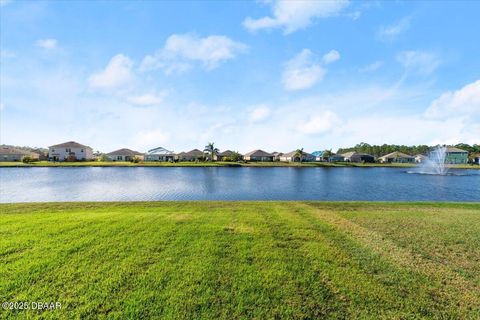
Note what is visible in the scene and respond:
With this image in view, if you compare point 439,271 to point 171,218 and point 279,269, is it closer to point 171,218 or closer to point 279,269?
point 279,269

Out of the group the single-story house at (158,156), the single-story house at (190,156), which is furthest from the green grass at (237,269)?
the single-story house at (158,156)

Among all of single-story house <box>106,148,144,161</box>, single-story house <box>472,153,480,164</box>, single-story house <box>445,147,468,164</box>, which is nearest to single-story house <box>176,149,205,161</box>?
single-story house <box>106,148,144,161</box>

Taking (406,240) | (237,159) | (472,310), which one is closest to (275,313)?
(472,310)

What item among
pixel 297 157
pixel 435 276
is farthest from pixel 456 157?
pixel 435 276

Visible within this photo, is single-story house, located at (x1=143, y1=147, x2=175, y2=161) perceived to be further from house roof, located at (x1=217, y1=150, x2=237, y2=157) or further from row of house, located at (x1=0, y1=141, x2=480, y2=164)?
house roof, located at (x1=217, y1=150, x2=237, y2=157)

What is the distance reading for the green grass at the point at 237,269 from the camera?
4352 mm

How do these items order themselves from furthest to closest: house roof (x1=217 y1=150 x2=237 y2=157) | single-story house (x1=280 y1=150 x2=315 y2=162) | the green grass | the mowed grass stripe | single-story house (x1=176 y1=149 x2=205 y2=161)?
house roof (x1=217 y1=150 x2=237 y2=157), single-story house (x1=280 y1=150 x2=315 y2=162), single-story house (x1=176 y1=149 x2=205 y2=161), the mowed grass stripe, the green grass

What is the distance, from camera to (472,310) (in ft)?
14.5

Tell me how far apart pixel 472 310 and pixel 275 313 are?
3776 millimetres

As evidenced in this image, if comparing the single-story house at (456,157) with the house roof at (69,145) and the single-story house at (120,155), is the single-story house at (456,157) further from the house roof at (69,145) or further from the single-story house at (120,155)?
the house roof at (69,145)

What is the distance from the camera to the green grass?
14.3ft

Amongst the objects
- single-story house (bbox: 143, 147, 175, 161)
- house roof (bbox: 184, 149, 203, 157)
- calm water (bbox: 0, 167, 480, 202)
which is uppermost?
house roof (bbox: 184, 149, 203, 157)

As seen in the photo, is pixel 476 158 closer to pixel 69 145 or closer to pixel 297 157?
pixel 297 157

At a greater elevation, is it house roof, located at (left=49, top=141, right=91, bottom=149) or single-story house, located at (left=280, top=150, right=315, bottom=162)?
house roof, located at (left=49, top=141, right=91, bottom=149)
